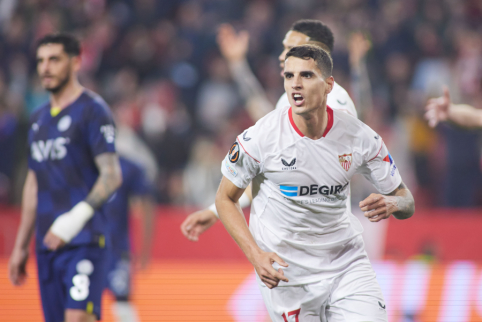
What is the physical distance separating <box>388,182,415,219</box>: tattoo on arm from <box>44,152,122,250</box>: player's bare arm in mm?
2091

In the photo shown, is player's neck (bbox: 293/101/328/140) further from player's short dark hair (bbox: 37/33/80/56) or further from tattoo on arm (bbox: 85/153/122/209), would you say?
player's short dark hair (bbox: 37/33/80/56)

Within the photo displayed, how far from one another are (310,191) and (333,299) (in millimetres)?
726

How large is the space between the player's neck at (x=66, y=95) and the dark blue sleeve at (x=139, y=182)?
2278 mm

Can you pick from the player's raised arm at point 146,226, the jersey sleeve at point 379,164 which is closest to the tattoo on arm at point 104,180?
the jersey sleeve at point 379,164

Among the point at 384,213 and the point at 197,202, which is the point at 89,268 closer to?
the point at 384,213

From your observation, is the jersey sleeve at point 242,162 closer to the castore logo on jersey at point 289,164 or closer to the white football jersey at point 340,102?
the castore logo on jersey at point 289,164

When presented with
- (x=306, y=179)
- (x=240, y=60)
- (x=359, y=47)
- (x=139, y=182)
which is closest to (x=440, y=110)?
(x=359, y=47)

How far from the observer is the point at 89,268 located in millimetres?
4438

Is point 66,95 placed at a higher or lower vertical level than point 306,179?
higher

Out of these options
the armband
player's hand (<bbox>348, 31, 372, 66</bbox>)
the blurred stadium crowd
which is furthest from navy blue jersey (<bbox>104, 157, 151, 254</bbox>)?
the blurred stadium crowd

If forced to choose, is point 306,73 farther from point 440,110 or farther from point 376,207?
point 440,110

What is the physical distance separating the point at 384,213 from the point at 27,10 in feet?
39.1

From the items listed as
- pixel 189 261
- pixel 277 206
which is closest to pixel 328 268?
pixel 277 206

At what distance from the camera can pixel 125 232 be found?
6.74m
